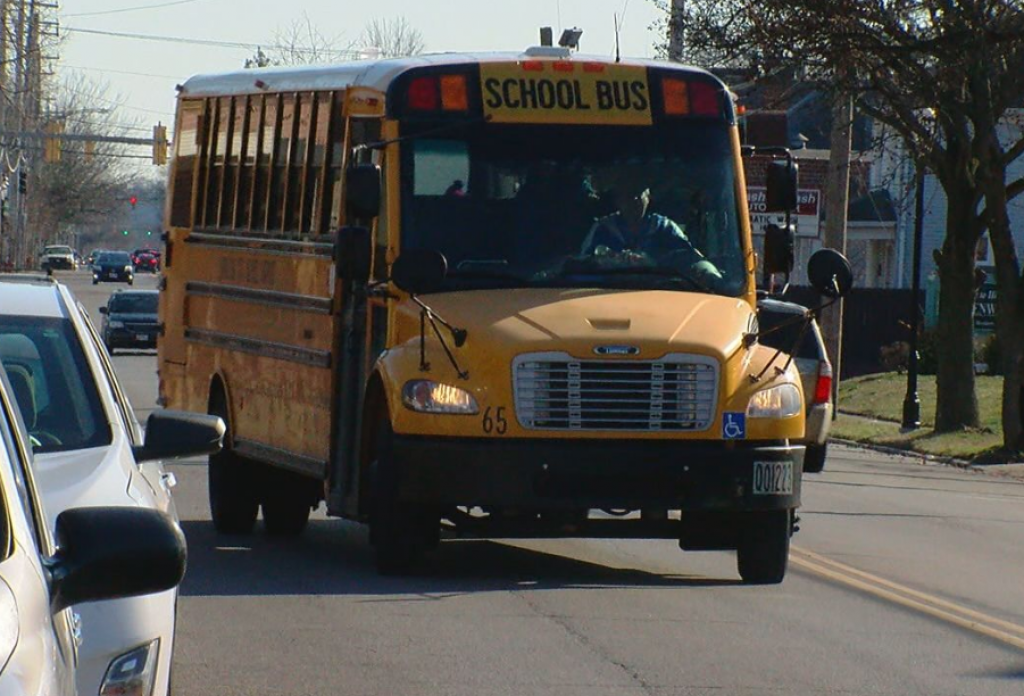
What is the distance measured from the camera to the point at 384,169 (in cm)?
1259

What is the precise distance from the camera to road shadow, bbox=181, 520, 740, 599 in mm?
11906

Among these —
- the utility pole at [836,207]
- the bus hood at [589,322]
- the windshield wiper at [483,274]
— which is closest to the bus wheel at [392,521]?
the bus hood at [589,322]

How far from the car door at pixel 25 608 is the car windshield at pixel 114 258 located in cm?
9386

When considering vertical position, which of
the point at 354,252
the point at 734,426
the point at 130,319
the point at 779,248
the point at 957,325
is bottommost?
the point at 130,319

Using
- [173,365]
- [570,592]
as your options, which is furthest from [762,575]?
[173,365]

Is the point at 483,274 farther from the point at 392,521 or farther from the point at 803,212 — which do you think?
the point at 803,212

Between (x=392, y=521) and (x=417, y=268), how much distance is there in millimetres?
1444

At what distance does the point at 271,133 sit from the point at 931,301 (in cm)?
3496

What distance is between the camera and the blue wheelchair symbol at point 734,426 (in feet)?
38.5

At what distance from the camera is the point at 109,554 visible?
3566mm

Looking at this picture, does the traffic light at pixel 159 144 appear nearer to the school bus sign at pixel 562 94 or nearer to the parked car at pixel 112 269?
the parked car at pixel 112 269

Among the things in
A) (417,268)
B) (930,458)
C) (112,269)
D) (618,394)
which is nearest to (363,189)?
(417,268)

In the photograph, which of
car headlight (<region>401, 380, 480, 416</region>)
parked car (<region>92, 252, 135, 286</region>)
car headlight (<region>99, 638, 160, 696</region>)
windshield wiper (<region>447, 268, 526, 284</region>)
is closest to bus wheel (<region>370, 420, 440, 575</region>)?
car headlight (<region>401, 380, 480, 416</region>)

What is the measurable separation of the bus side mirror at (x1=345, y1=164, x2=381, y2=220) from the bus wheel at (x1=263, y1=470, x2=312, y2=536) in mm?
3452
